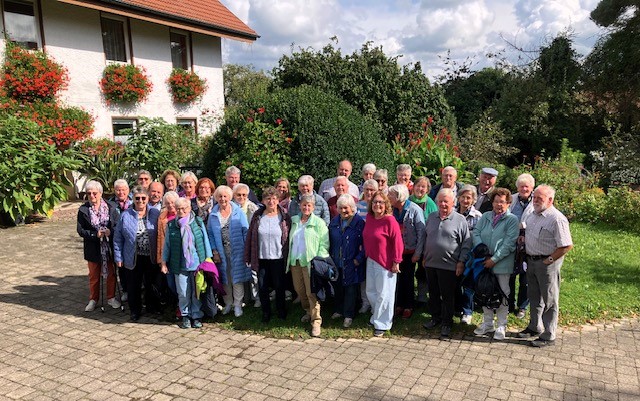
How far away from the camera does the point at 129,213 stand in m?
5.81

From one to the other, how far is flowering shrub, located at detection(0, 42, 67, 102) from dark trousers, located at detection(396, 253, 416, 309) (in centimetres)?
1116

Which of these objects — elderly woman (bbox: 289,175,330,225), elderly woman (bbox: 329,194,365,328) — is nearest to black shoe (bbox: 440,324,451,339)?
elderly woman (bbox: 329,194,365,328)

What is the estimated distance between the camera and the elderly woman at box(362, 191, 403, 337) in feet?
17.2

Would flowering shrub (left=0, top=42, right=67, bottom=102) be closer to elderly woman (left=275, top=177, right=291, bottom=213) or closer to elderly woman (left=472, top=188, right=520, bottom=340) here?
elderly woman (left=275, top=177, right=291, bottom=213)

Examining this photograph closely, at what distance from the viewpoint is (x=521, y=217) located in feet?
17.8

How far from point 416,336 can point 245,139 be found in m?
4.26

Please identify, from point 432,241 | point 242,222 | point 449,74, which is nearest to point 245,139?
point 242,222

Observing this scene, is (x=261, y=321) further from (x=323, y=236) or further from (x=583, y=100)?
(x=583, y=100)

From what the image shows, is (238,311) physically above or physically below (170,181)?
below

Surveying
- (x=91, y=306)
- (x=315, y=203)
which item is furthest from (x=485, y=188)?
(x=91, y=306)

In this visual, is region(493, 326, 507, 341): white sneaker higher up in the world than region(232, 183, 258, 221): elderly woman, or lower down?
lower down

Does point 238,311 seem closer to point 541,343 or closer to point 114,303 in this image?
Answer: point 114,303

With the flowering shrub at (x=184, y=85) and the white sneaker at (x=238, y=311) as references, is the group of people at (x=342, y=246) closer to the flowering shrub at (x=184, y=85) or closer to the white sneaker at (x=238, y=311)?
the white sneaker at (x=238, y=311)

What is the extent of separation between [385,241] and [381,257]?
19cm
